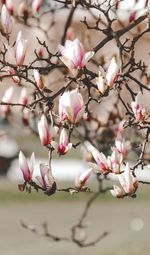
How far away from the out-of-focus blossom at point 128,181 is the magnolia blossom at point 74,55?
48 centimetres

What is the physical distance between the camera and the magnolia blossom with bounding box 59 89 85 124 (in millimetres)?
3078

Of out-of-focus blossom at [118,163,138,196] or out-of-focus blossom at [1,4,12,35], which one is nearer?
out-of-focus blossom at [118,163,138,196]

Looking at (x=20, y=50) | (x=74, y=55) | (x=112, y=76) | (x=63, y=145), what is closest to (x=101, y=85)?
(x=112, y=76)

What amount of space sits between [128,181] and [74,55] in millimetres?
578

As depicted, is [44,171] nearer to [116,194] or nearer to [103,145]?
[116,194]

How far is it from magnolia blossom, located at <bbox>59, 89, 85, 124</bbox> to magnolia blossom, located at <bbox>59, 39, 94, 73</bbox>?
15 cm

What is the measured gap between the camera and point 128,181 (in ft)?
10.5

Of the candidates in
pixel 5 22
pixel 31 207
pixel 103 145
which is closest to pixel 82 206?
pixel 31 207

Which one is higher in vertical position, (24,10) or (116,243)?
(24,10)

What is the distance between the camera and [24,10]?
506 centimetres

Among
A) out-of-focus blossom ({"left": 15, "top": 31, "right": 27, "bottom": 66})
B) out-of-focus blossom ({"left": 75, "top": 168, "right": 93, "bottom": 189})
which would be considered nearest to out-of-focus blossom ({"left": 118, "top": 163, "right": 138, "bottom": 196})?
out-of-focus blossom ({"left": 75, "top": 168, "right": 93, "bottom": 189})

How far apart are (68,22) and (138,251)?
5.57m

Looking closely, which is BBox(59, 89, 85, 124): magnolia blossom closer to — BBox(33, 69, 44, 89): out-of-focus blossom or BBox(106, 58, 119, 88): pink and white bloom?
BBox(106, 58, 119, 88): pink and white bloom

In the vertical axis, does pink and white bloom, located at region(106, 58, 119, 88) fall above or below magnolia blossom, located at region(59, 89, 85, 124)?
above
